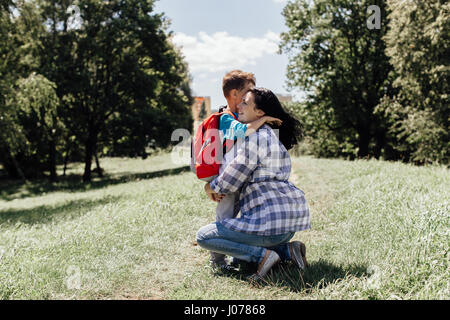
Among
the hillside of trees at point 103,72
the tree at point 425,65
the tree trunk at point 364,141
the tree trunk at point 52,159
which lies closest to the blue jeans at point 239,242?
the tree at point 425,65

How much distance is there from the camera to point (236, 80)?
4.14 m

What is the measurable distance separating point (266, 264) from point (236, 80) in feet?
6.37

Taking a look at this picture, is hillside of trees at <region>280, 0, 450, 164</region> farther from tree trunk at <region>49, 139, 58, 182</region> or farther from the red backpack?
tree trunk at <region>49, 139, 58, 182</region>

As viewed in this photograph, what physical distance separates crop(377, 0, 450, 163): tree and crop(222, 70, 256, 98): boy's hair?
15484mm

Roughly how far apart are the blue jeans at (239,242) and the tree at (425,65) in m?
16.1

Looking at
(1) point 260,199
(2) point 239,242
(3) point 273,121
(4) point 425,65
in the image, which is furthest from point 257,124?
(4) point 425,65

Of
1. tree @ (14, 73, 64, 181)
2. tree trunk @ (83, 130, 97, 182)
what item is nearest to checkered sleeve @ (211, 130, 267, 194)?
tree @ (14, 73, 64, 181)

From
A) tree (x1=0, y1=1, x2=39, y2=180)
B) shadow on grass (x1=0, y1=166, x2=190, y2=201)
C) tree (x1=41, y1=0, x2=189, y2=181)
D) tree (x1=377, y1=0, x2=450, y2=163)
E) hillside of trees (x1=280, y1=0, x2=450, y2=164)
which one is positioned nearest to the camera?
tree (x1=0, y1=1, x2=39, y2=180)

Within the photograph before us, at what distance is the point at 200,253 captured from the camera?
4969mm

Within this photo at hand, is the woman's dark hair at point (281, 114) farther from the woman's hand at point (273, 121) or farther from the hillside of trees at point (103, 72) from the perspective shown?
the hillside of trees at point (103, 72)

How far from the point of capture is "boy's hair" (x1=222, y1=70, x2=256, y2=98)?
4141 millimetres

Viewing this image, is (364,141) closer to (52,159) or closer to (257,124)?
(52,159)
